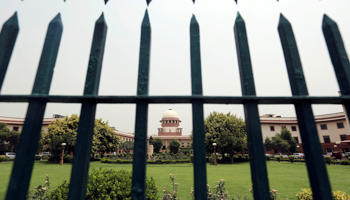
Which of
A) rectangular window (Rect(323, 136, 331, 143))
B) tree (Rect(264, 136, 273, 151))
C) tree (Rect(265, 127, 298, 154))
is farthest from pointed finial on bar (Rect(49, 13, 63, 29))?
rectangular window (Rect(323, 136, 331, 143))

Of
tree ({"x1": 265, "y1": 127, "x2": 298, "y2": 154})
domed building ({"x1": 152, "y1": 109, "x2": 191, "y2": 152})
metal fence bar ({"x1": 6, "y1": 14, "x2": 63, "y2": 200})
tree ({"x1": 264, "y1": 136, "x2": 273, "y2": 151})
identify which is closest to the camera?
metal fence bar ({"x1": 6, "y1": 14, "x2": 63, "y2": 200})

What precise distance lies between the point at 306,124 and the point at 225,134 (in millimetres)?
20645

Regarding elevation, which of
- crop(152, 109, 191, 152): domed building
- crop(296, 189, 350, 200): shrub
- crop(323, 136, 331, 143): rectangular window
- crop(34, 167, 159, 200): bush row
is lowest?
crop(296, 189, 350, 200): shrub

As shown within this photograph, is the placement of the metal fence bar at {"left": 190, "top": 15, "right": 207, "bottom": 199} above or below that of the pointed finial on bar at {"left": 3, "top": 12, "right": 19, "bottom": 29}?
below

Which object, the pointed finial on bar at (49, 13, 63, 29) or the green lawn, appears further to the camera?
the green lawn

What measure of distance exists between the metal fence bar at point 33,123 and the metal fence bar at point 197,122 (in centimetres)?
99

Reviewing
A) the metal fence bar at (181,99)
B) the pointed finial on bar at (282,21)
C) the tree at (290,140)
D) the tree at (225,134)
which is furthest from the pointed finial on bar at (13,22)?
the tree at (290,140)

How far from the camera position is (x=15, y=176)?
3.25 ft

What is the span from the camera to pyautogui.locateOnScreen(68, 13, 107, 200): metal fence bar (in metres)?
1.03

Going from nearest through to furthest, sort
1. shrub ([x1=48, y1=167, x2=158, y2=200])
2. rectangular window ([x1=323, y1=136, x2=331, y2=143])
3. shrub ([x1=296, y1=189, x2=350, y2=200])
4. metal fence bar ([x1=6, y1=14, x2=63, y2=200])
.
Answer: metal fence bar ([x1=6, y1=14, x2=63, y2=200]) → shrub ([x1=48, y1=167, x2=158, y2=200]) → shrub ([x1=296, y1=189, x2=350, y2=200]) → rectangular window ([x1=323, y1=136, x2=331, y2=143])

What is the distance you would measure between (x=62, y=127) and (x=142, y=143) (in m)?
25.6

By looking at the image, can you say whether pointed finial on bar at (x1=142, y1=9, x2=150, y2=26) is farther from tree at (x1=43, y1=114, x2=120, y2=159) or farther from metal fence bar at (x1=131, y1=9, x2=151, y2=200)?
tree at (x1=43, y1=114, x2=120, y2=159)

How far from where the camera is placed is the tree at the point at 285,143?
29.3 meters

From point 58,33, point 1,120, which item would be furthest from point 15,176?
point 1,120
